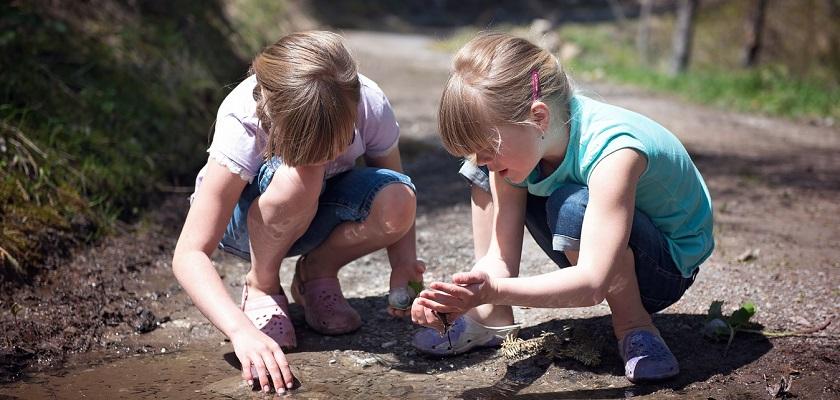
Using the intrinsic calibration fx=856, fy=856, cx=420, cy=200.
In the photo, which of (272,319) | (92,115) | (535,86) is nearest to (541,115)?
(535,86)

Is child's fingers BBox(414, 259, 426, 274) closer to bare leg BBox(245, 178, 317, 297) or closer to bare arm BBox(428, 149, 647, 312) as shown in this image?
bare leg BBox(245, 178, 317, 297)

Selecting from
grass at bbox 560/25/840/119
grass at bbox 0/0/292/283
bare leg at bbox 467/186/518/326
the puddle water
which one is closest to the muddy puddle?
the puddle water

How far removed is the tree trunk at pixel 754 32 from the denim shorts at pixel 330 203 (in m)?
9.06

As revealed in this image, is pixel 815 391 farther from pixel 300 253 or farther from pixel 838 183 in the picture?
pixel 838 183

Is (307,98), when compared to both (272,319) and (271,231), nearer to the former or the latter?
(271,231)

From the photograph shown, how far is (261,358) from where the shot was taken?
2168mm

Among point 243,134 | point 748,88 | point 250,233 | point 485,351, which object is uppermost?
A: point 243,134

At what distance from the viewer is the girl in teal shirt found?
2076mm

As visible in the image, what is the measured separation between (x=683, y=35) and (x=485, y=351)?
886 cm

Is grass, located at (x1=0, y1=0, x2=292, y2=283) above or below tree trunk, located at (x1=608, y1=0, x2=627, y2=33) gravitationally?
above

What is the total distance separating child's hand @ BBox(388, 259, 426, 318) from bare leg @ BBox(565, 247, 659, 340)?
1.71 feet

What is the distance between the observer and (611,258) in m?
2.08

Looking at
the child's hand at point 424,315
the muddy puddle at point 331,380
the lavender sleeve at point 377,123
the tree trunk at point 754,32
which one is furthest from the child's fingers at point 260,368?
the tree trunk at point 754,32

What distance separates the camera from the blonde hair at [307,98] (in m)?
2.21
